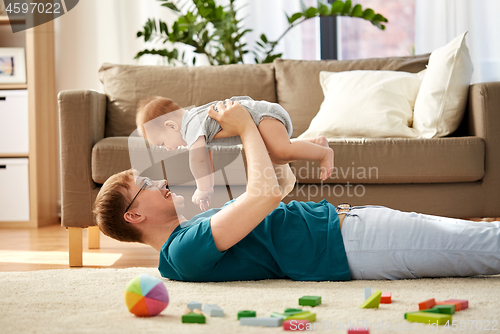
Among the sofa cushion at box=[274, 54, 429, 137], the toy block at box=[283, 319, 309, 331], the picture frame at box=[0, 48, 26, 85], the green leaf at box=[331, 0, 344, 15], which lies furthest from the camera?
the picture frame at box=[0, 48, 26, 85]

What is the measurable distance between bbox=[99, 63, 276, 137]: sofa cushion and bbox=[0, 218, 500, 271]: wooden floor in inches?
23.5

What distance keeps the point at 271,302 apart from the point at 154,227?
0.39m

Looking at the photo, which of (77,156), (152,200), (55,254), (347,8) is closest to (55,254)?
(55,254)

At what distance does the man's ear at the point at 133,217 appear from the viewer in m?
1.16

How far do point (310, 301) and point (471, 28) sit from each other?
282cm

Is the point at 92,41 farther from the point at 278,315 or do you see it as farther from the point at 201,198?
the point at 278,315

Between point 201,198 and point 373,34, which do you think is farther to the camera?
point 373,34

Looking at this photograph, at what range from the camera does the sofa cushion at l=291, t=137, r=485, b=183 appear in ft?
5.98

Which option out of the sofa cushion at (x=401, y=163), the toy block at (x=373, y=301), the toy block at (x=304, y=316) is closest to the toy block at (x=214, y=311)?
the toy block at (x=304, y=316)

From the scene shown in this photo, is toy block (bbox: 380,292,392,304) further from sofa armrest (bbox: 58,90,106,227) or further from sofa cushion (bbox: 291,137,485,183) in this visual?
sofa armrest (bbox: 58,90,106,227)

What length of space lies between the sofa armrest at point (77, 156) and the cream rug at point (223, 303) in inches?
19.2

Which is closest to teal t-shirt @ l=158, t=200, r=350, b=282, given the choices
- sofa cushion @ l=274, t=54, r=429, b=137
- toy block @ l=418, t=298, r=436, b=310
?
toy block @ l=418, t=298, r=436, b=310

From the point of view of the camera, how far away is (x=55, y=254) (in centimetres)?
203

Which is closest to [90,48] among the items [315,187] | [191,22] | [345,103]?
[191,22]
